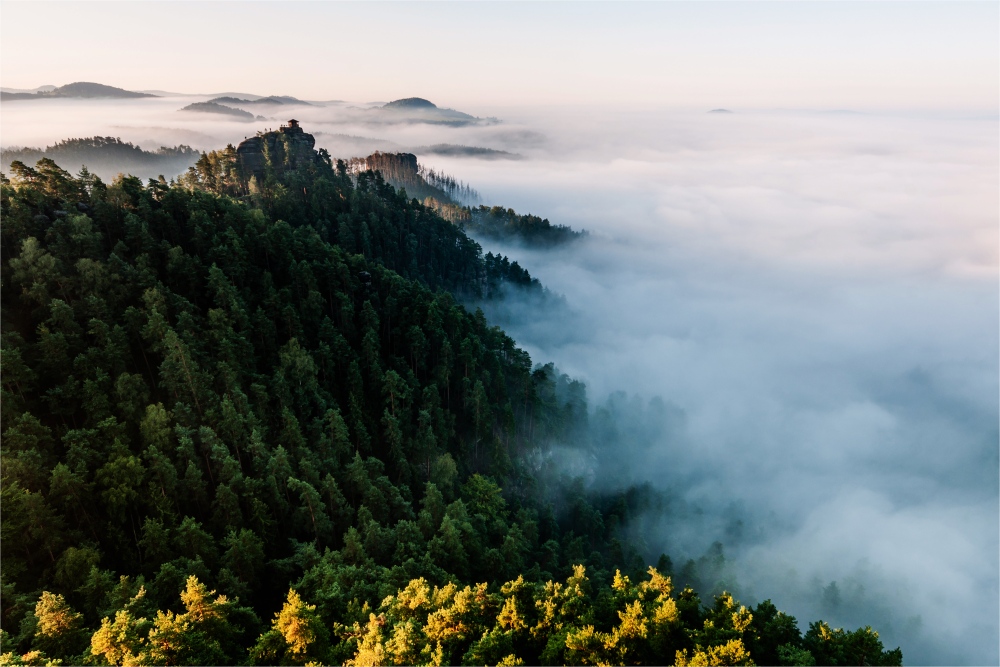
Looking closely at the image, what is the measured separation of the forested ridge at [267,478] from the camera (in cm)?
3466

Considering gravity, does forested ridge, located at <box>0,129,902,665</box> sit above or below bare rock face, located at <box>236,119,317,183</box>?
below

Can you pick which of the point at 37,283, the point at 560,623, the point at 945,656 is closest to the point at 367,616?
the point at 560,623

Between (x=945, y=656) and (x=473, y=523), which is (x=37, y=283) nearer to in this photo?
(x=473, y=523)

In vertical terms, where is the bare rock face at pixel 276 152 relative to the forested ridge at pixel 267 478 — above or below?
above

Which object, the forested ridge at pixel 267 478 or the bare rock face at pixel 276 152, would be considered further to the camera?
the bare rock face at pixel 276 152

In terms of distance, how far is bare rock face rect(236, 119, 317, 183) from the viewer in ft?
436

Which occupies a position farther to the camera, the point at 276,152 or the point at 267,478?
the point at 276,152

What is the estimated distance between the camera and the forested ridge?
34.7 m

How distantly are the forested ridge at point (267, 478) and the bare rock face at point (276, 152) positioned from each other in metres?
57.6

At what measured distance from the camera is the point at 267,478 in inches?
2067

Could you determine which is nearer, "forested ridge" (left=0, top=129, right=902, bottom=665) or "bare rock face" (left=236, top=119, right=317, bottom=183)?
"forested ridge" (left=0, top=129, right=902, bottom=665)

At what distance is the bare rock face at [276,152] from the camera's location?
132875mm

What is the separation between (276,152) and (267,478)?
373 ft

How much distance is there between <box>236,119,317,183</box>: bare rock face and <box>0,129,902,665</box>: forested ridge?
5759 cm
